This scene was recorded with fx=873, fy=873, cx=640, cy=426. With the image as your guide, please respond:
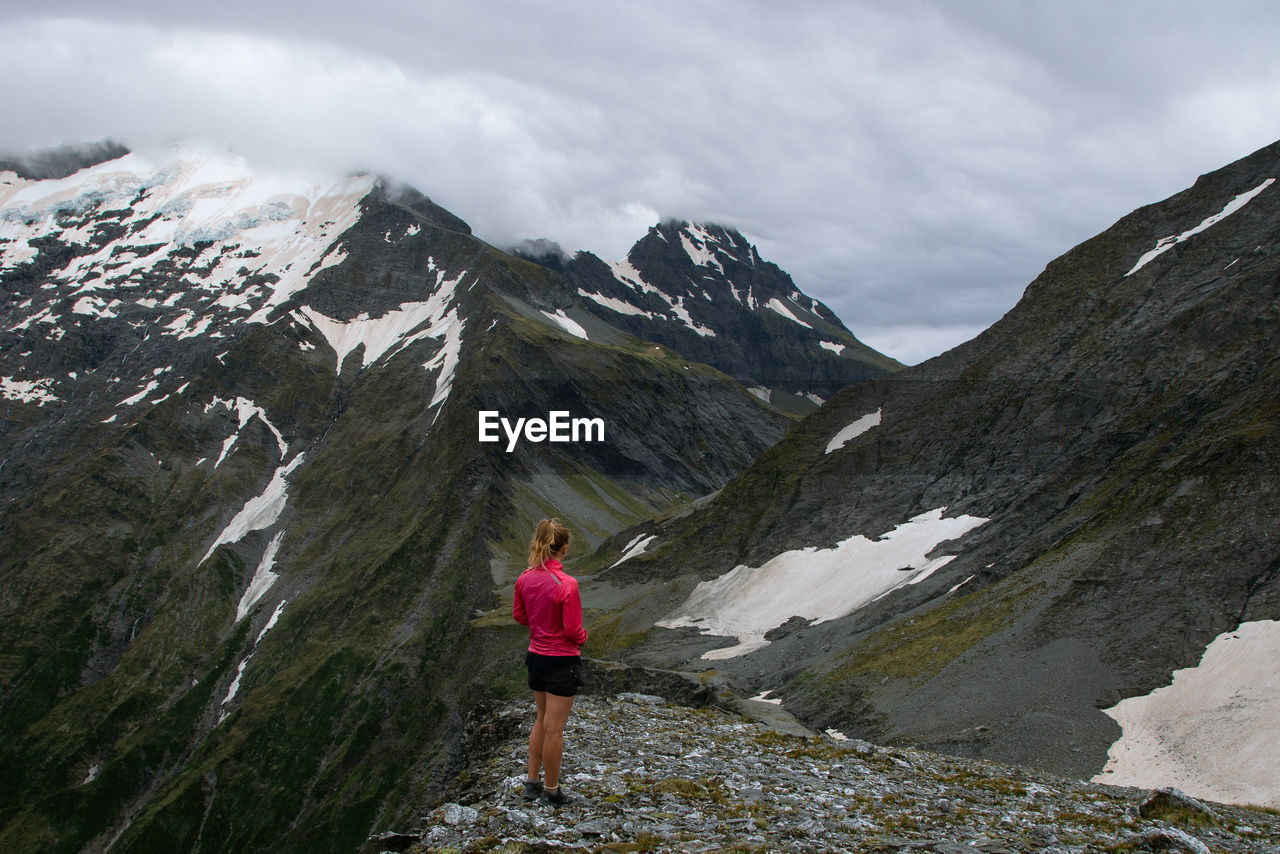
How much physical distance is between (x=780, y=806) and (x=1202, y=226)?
7441 centimetres

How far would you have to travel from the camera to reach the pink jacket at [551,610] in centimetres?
1237

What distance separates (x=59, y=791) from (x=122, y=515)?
6440 centimetres

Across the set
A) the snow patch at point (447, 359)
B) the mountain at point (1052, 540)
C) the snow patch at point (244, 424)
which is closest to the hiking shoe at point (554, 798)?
the mountain at point (1052, 540)

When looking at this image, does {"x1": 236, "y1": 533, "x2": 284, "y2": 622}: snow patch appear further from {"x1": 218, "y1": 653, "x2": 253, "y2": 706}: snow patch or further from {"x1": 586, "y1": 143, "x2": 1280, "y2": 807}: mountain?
{"x1": 586, "y1": 143, "x2": 1280, "y2": 807}: mountain

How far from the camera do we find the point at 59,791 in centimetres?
13412

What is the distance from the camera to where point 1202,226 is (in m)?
70.4

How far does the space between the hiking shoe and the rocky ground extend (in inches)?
4.2

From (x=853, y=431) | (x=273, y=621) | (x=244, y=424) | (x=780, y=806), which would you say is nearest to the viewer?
(x=780, y=806)

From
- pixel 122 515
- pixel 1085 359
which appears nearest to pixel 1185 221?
pixel 1085 359

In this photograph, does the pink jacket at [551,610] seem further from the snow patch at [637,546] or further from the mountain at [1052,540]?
the snow patch at [637,546]

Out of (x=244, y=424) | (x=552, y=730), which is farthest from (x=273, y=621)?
(x=552, y=730)

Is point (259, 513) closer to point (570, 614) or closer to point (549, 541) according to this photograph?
point (549, 541)

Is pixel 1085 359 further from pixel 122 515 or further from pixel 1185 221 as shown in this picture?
pixel 122 515

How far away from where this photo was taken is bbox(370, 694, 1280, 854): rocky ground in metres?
11.9
